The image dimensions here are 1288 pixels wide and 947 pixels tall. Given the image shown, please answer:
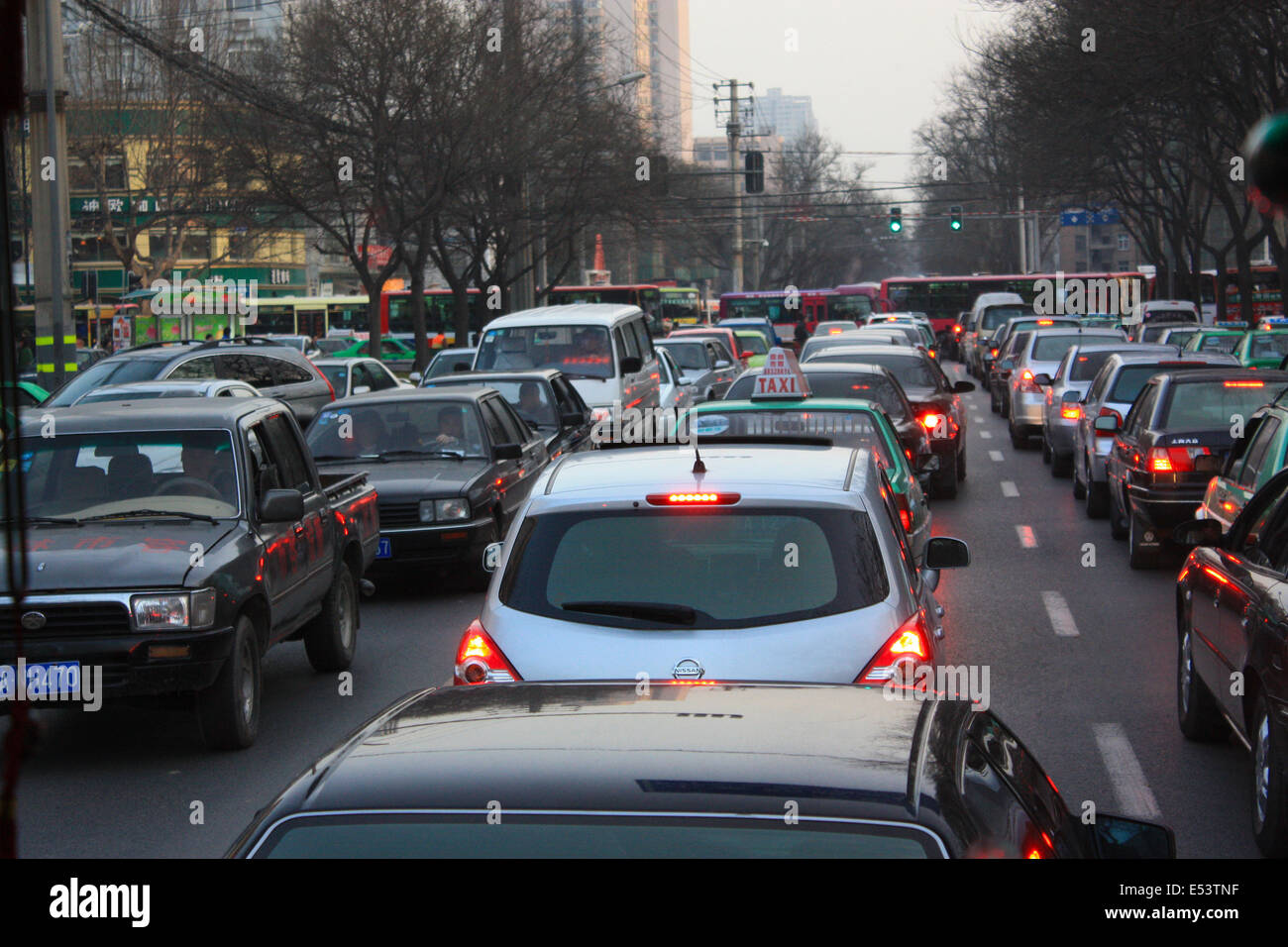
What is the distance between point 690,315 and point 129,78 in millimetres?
33581

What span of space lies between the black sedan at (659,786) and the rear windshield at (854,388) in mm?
12046

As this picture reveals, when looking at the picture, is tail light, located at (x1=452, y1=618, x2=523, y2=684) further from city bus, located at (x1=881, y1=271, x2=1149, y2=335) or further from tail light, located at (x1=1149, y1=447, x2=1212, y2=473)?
city bus, located at (x1=881, y1=271, x2=1149, y2=335)

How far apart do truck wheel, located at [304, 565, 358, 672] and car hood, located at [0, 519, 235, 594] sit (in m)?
1.67

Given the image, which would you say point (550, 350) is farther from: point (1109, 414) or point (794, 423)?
point (794, 423)

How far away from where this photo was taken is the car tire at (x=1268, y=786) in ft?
18.3

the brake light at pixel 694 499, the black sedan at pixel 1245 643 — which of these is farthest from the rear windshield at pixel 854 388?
the brake light at pixel 694 499

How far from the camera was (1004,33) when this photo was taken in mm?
36281

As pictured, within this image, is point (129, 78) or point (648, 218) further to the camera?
point (129, 78)

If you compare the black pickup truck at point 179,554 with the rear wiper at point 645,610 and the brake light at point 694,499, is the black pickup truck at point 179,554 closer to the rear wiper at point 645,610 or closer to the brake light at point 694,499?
the rear wiper at point 645,610

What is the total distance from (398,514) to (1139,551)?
6.06m

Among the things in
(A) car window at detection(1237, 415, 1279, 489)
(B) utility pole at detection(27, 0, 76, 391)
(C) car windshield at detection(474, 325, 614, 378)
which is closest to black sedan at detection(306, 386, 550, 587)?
(A) car window at detection(1237, 415, 1279, 489)

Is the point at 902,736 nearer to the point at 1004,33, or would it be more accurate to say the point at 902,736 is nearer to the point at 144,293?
the point at 1004,33

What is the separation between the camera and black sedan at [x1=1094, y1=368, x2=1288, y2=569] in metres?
12.9
